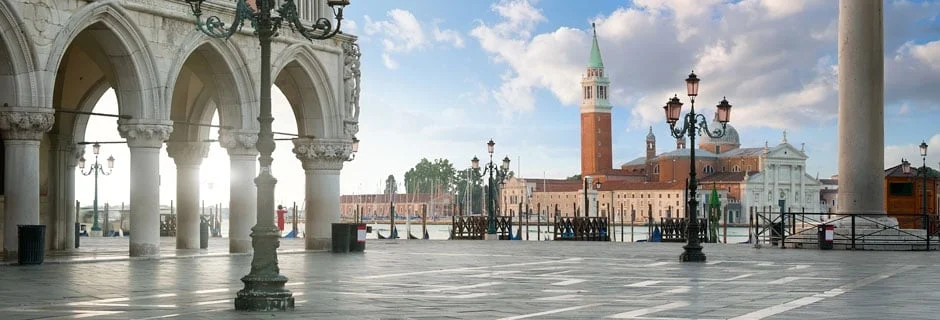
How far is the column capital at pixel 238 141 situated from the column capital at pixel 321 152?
249 centimetres

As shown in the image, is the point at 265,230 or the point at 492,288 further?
the point at 492,288

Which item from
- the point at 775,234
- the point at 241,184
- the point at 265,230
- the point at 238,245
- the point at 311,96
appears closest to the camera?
the point at 265,230

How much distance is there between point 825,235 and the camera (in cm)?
3519

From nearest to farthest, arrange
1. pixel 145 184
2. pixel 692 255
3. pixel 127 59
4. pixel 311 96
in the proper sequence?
1. pixel 127 59
2. pixel 145 184
3. pixel 692 255
4. pixel 311 96

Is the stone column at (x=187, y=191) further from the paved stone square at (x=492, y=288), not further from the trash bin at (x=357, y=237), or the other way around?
the paved stone square at (x=492, y=288)

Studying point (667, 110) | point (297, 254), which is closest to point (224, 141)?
point (297, 254)

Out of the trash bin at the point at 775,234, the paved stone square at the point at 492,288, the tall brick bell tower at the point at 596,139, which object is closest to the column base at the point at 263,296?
the paved stone square at the point at 492,288

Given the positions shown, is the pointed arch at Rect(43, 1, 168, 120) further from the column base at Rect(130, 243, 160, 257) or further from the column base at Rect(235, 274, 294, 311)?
the column base at Rect(235, 274, 294, 311)

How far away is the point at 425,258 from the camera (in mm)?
30281

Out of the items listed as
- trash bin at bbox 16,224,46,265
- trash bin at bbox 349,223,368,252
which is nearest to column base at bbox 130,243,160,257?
trash bin at bbox 16,224,46,265

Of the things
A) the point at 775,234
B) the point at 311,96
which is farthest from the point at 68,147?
the point at 775,234

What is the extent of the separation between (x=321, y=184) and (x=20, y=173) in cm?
985

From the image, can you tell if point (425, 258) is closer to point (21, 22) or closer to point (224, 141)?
point (224, 141)

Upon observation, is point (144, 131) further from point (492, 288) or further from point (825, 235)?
point (825, 235)
